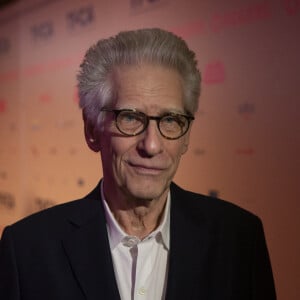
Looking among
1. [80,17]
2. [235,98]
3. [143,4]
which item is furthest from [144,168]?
[80,17]

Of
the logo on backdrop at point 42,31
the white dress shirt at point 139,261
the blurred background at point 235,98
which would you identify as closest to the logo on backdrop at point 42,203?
the blurred background at point 235,98

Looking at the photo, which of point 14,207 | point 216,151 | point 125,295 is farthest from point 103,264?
point 14,207

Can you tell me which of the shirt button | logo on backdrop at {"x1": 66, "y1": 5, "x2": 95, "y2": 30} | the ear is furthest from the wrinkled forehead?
logo on backdrop at {"x1": 66, "y1": 5, "x2": 95, "y2": 30}

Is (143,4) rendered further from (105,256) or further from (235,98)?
(105,256)

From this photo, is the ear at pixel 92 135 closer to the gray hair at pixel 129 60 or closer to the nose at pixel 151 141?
the gray hair at pixel 129 60

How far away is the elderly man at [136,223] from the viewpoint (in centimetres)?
100

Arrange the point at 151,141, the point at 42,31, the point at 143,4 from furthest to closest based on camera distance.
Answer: the point at 42,31 < the point at 143,4 < the point at 151,141

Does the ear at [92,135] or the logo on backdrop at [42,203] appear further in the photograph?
the logo on backdrop at [42,203]

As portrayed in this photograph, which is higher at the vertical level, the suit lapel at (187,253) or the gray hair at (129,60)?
the gray hair at (129,60)

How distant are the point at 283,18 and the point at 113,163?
75cm

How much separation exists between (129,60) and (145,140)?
0.23 metres

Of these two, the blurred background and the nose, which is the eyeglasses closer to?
the nose

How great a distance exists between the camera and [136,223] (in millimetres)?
1132

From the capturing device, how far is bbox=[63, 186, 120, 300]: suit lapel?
102 cm
